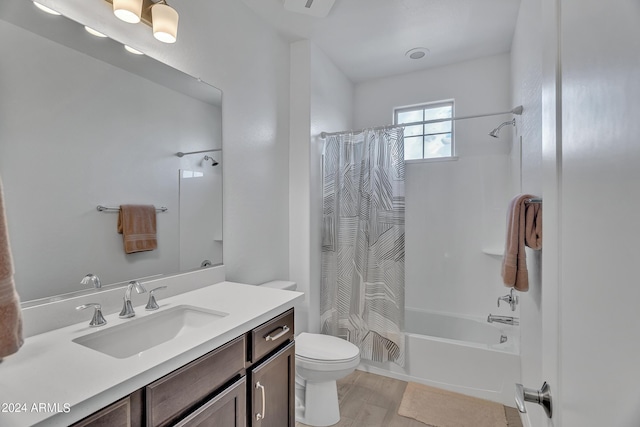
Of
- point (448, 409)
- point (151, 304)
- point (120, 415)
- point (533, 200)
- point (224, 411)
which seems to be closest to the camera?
point (120, 415)

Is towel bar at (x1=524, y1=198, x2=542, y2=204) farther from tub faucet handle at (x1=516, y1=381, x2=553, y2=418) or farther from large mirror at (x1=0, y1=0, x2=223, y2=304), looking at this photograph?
large mirror at (x1=0, y1=0, x2=223, y2=304)

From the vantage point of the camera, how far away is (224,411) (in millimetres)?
1051

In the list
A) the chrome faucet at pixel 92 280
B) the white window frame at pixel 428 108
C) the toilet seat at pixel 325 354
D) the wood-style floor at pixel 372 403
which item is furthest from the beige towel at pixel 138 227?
the white window frame at pixel 428 108

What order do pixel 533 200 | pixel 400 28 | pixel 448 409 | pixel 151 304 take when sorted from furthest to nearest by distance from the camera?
pixel 400 28 → pixel 448 409 → pixel 533 200 → pixel 151 304

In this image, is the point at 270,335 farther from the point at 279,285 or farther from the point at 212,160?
the point at 212,160

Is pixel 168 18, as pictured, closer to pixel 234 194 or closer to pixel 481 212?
pixel 234 194

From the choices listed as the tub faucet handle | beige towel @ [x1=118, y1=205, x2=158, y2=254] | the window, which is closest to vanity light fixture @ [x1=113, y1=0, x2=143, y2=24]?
beige towel @ [x1=118, y1=205, x2=158, y2=254]

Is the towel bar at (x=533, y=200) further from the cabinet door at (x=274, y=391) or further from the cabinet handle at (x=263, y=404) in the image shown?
the cabinet handle at (x=263, y=404)

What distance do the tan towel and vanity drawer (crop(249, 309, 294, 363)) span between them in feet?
3.67

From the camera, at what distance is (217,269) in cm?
176

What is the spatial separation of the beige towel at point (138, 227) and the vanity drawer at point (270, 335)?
680 mm

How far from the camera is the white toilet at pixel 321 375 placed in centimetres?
181

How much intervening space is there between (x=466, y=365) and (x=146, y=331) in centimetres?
211

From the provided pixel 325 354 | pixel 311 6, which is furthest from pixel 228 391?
pixel 311 6
